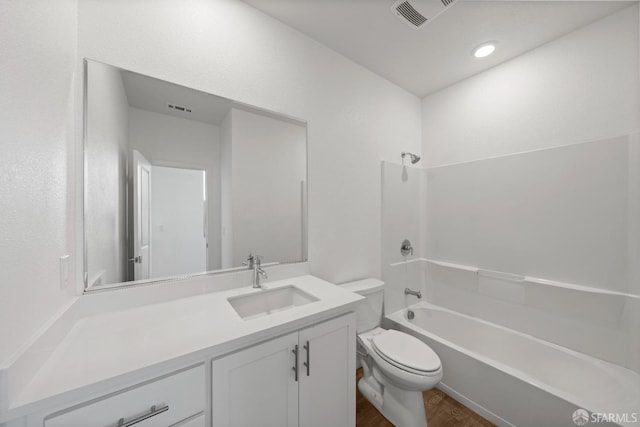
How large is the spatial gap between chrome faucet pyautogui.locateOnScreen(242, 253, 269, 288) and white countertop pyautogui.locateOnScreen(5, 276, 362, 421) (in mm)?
187

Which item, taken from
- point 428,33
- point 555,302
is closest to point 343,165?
point 428,33

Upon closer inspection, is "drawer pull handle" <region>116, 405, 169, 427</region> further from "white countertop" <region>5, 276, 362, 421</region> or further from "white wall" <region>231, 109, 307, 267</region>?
"white wall" <region>231, 109, 307, 267</region>

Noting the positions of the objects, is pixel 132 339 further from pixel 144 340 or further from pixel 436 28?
pixel 436 28

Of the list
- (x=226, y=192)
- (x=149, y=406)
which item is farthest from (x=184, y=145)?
(x=149, y=406)

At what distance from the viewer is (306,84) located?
1704mm

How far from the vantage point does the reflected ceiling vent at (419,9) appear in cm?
138

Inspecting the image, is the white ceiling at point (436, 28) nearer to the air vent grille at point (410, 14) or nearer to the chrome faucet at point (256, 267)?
the air vent grille at point (410, 14)

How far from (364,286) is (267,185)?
1.09 meters

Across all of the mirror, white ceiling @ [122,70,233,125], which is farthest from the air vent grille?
white ceiling @ [122,70,233,125]

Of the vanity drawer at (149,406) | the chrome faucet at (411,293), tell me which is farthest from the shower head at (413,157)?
the vanity drawer at (149,406)

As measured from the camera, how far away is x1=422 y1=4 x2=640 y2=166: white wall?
149cm

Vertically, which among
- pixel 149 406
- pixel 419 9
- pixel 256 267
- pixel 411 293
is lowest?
pixel 411 293

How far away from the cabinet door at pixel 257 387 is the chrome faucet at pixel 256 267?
1.55ft

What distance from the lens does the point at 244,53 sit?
142 centimetres
